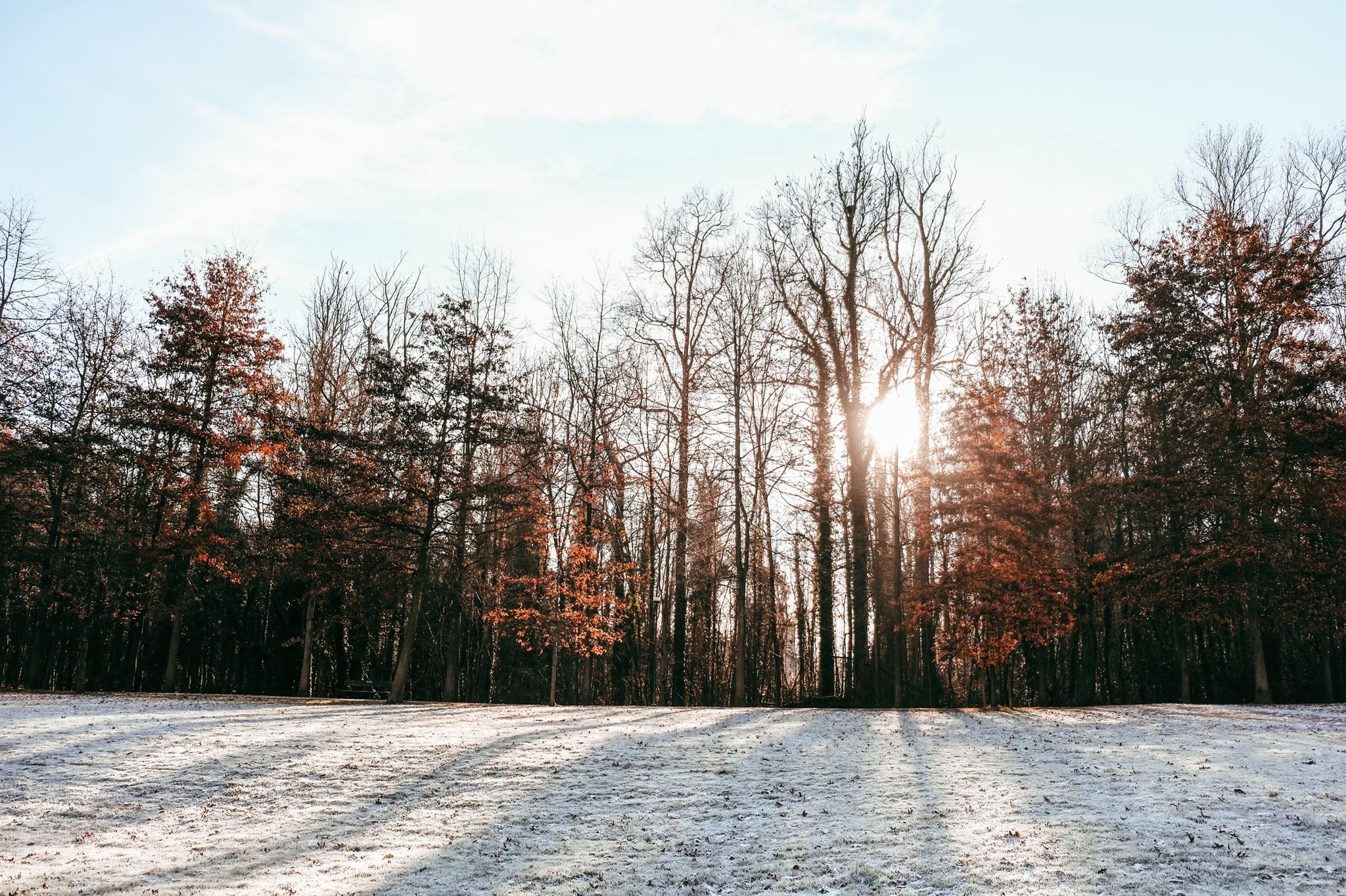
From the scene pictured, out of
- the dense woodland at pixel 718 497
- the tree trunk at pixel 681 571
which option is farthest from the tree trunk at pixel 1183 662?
the tree trunk at pixel 681 571

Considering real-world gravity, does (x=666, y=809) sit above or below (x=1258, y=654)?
below

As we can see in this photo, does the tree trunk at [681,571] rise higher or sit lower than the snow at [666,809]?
higher

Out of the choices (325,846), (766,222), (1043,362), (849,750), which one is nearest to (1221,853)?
(849,750)

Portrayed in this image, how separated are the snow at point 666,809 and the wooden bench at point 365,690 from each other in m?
10.4

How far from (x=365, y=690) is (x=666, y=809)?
17.9 metres

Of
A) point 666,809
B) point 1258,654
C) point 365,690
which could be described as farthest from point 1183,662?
point 365,690

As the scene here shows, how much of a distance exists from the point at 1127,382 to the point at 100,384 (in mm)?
27148

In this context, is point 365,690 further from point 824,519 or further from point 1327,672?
point 1327,672

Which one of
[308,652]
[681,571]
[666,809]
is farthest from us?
[681,571]

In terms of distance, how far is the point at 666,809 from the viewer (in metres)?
8.30

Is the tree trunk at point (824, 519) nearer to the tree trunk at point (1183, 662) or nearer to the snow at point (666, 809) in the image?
the snow at point (666, 809)

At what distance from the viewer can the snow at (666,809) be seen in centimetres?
638

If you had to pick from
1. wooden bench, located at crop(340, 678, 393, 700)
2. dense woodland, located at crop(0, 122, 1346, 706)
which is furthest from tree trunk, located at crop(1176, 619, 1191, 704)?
wooden bench, located at crop(340, 678, 393, 700)

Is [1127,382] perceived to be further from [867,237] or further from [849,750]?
[849,750]
